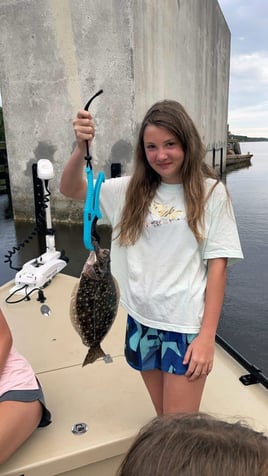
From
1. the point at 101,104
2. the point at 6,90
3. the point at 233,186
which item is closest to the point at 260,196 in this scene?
the point at 233,186

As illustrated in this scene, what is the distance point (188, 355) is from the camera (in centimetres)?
174

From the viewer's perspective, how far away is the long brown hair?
1.70 meters

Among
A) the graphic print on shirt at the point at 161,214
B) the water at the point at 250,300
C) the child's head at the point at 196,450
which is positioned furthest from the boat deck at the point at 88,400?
the water at the point at 250,300

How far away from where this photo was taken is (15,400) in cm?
182

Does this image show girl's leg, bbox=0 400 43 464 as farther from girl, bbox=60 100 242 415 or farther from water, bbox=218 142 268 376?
water, bbox=218 142 268 376

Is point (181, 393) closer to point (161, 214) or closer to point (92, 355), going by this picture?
point (92, 355)

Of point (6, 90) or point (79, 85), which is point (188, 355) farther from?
point (6, 90)

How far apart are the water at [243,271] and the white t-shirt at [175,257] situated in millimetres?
3310

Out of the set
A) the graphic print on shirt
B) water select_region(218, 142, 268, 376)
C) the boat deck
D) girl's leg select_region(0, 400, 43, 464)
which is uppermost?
the graphic print on shirt

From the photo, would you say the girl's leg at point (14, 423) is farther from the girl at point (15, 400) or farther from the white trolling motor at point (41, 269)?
the white trolling motor at point (41, 269)

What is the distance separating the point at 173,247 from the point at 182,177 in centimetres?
33

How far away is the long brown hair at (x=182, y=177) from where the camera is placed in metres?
1.70

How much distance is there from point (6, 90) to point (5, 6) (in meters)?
1.81

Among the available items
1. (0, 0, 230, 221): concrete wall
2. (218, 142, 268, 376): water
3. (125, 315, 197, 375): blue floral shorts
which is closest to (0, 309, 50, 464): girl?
(125, 315, 197, 375): blue floral shorts
